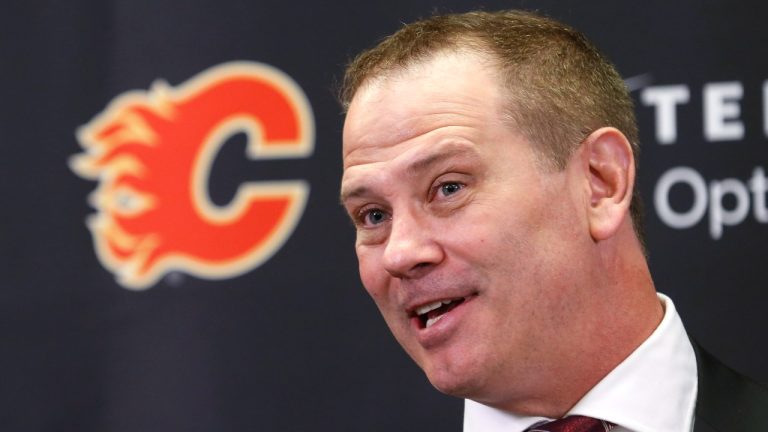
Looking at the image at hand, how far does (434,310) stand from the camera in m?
1.59

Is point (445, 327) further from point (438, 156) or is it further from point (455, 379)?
point (438, 156)

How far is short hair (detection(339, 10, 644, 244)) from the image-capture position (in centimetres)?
161

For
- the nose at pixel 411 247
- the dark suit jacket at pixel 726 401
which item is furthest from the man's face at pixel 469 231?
the dark suit jacket at pixel 726 401

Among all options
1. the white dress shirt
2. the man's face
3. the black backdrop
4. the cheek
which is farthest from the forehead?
the black backdrop

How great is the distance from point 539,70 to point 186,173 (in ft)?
3.80

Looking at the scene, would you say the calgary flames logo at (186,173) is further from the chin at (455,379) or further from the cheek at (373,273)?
the chin at (455,379)

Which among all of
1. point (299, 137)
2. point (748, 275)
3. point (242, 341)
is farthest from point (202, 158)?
point (748, 275)

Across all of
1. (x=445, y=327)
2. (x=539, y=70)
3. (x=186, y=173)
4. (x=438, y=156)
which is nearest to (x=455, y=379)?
(x=445, y=327)

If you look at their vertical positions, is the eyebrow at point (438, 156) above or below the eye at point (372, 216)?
above

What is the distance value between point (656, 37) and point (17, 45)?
1.36 meters

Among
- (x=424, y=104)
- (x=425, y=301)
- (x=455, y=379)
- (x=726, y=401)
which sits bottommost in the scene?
(x=726, y=401)

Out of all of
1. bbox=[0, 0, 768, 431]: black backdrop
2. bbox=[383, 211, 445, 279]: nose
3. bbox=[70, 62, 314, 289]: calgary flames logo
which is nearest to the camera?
bbox=[383, 211, 445, 279]: nose

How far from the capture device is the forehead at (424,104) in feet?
5.20

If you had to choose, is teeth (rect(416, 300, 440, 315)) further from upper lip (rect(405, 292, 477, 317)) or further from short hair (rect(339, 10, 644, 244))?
short hair (rect(339, 10, 644, 244))
